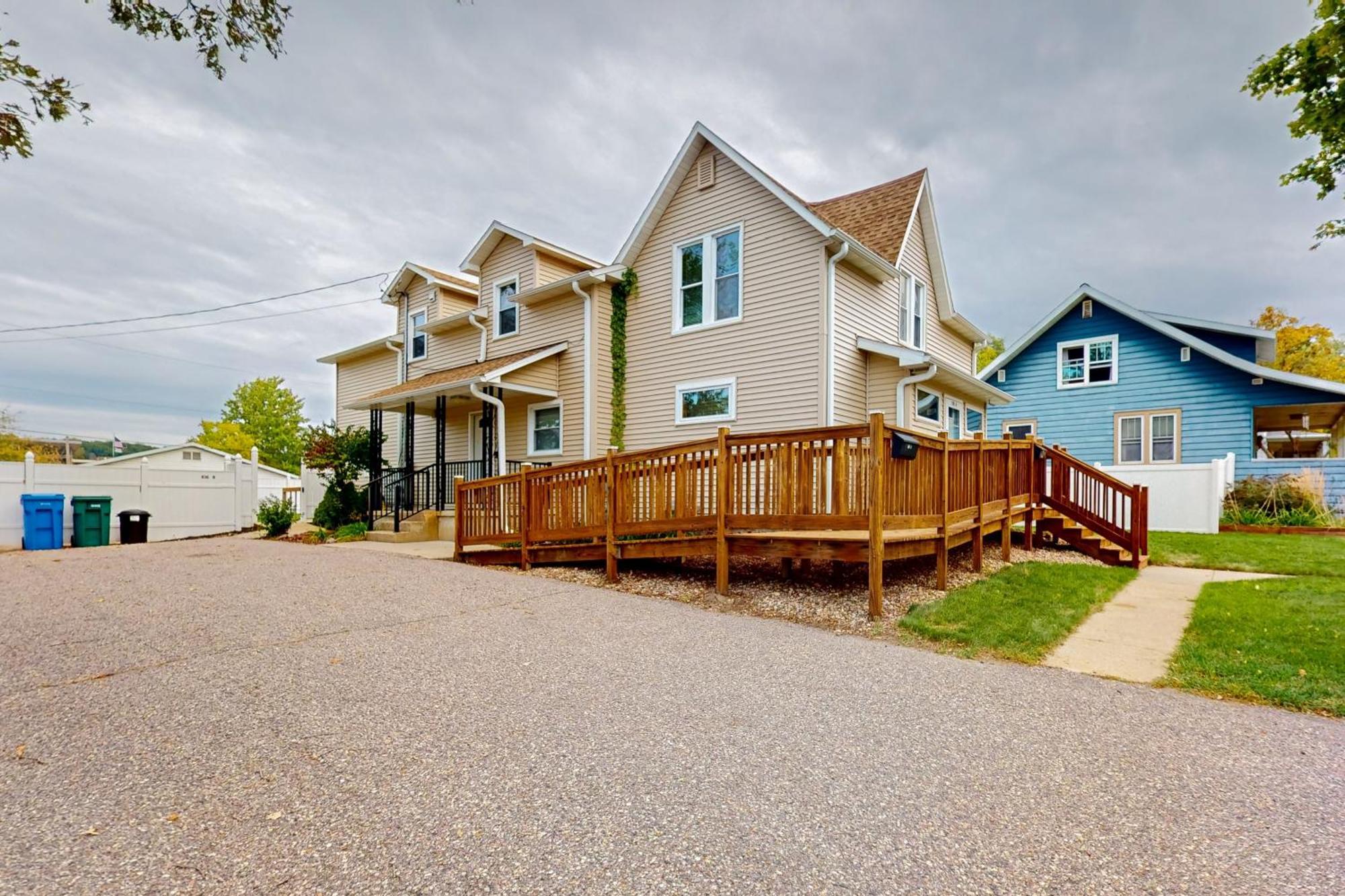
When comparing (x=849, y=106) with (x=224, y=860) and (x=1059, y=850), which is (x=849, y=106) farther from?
(x=224, y=860)

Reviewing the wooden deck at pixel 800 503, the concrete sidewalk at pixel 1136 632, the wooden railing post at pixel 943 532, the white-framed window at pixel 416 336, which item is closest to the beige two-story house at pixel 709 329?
the white-framed window at pixel 416 336

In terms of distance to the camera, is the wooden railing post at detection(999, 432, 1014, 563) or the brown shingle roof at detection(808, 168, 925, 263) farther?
the brown shingle roof at detection(808, 168, 925, 263)

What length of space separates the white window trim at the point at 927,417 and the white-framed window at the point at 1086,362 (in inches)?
344

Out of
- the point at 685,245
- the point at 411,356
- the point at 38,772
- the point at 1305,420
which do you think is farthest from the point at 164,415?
the point at 1305,420

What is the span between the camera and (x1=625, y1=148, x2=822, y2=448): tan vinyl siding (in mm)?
10820

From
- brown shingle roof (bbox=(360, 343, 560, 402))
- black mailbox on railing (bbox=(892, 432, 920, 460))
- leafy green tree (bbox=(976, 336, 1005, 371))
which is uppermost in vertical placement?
leafy green tree (bbox=(976, 336, 1005, 371))

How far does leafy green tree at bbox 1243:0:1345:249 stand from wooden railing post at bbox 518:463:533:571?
11008 mm

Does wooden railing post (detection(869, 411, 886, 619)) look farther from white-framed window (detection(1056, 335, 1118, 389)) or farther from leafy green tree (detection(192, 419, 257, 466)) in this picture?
leafy green tree (detection(192, 419, 257, 466))

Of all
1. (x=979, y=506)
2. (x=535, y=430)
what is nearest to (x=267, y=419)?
(x=535, y=430)

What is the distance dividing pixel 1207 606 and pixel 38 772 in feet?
29.8

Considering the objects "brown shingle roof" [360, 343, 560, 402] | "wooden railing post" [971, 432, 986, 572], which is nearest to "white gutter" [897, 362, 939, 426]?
"wooden railing post" [971, 432, 986, 572]

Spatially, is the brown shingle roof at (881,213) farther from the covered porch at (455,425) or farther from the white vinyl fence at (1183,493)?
the white vinyl fence at (1183,493)

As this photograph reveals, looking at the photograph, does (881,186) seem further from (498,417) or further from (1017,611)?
(1017,611)

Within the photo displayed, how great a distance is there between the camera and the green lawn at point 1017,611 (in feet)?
17.2
